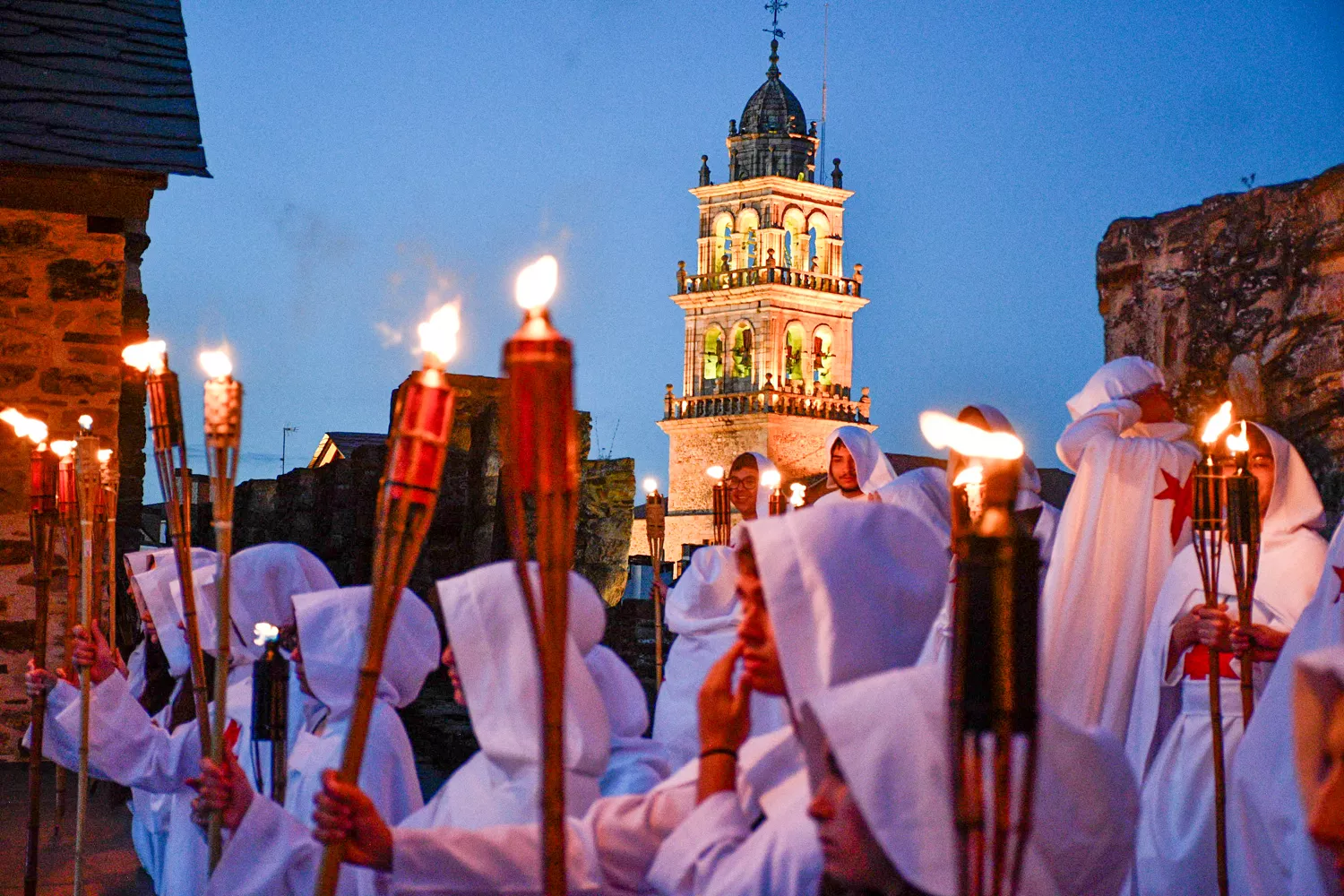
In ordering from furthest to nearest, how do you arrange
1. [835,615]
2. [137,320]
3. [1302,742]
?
[137,320] < [835,615] < [1302,742]

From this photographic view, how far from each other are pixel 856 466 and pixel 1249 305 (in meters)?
2.33

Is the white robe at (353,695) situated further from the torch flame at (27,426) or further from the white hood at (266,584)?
the torch flame at (27,426)

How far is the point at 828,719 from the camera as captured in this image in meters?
2.28

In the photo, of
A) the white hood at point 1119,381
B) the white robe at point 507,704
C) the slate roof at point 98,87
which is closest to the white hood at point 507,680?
the white robe at point 507,704

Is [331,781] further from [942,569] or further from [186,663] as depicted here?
[186,663]

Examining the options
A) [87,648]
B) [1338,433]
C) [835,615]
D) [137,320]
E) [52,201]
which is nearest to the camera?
[835,615]

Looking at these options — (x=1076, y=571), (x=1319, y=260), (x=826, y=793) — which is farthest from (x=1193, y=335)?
(x=826, y=793)

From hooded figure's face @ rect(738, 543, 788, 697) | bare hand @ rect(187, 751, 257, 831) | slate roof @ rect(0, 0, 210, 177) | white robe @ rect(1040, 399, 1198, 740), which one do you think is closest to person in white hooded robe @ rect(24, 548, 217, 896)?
bare hand @ rect(187, 751, 257, 831)

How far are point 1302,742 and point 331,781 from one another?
5.68 feet

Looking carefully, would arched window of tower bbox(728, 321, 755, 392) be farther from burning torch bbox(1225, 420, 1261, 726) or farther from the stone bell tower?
burning torch bbox(1225, 420, 1261, 726)

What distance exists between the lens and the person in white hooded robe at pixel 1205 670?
5.44 meters

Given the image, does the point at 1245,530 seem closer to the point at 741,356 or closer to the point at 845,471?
the point at 845,471

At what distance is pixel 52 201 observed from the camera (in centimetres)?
A: 1115

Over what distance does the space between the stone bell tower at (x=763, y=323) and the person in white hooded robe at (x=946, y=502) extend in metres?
63.0
